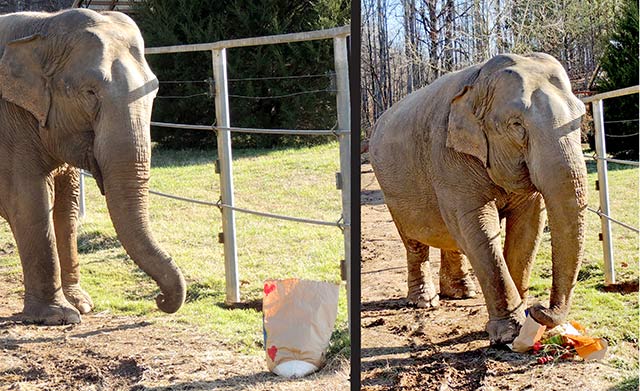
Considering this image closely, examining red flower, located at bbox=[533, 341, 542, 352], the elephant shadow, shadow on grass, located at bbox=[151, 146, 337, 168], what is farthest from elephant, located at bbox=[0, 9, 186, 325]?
red flower, located at bbox=[533, 341, 542, 352]

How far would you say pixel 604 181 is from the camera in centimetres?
96

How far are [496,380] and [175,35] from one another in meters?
0.93

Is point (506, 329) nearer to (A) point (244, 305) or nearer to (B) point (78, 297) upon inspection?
(A) point (244, 305)

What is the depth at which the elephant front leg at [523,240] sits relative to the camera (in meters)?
1.00

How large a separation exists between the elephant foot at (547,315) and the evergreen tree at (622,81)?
0.63 feet

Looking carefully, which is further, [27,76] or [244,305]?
[244,305]

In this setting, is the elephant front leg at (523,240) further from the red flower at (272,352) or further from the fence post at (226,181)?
the fence post at (226,181)

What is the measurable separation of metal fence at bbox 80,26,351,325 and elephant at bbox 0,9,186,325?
2.3 inches

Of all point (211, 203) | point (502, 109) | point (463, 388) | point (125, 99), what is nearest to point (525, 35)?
point (502, 109)

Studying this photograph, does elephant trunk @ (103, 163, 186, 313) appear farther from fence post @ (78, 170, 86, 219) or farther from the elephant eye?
the elephant eye

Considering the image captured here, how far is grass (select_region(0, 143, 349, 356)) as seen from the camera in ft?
5.49

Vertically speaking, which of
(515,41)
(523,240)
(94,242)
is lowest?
(94,242)

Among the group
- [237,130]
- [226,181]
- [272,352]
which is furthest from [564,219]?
[226,181]

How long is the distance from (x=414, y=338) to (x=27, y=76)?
1.03 metres
